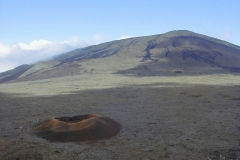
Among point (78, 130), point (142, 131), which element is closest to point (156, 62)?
point (142, 131)

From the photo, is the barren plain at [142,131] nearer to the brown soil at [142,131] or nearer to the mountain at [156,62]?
the brown soil at [142,131]

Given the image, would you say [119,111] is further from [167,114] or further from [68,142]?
[68,142]

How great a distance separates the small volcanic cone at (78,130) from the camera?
24.6 ft

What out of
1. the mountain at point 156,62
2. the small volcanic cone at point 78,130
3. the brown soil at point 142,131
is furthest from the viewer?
the mountain at point 156,62

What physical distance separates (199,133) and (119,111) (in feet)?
14.2

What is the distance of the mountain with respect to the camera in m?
35.3

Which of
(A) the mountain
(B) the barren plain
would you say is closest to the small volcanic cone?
(B) the barren plain

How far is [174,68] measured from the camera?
36469mm

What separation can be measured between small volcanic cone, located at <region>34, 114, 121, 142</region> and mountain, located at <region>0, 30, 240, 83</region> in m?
24.5

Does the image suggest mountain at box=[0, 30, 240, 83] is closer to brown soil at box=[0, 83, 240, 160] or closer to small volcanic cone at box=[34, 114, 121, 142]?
brown soil at box=[0, 83, 240, 160]

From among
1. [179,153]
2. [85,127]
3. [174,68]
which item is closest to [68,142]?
[85,127]

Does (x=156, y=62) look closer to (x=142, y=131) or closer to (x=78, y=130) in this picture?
(x=142, y=131)

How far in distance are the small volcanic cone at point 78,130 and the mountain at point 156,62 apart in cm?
2448

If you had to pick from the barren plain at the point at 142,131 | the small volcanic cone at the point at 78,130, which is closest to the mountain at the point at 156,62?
the barren plain at the point at 142,131
